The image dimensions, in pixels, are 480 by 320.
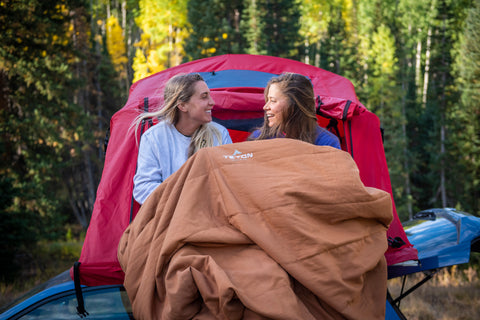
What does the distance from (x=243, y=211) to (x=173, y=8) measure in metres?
22.5

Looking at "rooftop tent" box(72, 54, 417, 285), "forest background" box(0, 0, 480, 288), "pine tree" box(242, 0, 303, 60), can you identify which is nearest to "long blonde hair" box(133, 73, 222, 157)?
"rooftop tent" box(72, 54, 417, 285)

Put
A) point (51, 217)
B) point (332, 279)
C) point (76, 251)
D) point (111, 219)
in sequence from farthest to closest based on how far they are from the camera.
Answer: point (76, 251) → point (51, 217) → point (111, 219) → point (332, 279)

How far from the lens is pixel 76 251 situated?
1526cm

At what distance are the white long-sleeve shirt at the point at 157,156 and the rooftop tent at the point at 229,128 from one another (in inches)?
8.8

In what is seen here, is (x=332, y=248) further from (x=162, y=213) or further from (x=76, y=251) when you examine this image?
(x=76, y=251)

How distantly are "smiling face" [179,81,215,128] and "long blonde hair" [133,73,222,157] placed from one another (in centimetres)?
3

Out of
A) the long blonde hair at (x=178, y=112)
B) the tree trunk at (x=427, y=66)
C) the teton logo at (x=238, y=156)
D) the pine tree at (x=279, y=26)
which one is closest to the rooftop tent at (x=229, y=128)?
the long blonde hair at (x=178, y=112)

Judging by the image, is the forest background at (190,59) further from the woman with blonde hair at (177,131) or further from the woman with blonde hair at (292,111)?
the woman with blonde hair at (292,111)

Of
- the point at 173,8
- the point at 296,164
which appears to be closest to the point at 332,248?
the point at 296,164

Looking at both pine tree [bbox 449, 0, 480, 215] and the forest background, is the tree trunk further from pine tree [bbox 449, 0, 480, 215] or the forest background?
pine tree [bbox 449, 0, 480, 215]

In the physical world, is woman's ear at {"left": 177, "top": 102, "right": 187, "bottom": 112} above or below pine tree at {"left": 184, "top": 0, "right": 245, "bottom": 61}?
below

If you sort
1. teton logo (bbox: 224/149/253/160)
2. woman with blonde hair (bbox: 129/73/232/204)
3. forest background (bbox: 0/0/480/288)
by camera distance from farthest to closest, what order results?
forest background (bbox: 0/0/480/288)
woman with blonde hair (bbox: 129/73/232/204)
teton logo (bbox: 224/149/253/160)

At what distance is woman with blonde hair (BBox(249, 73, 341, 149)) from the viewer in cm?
291

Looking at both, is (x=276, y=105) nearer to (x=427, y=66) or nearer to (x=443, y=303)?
(x=443, y=303)
